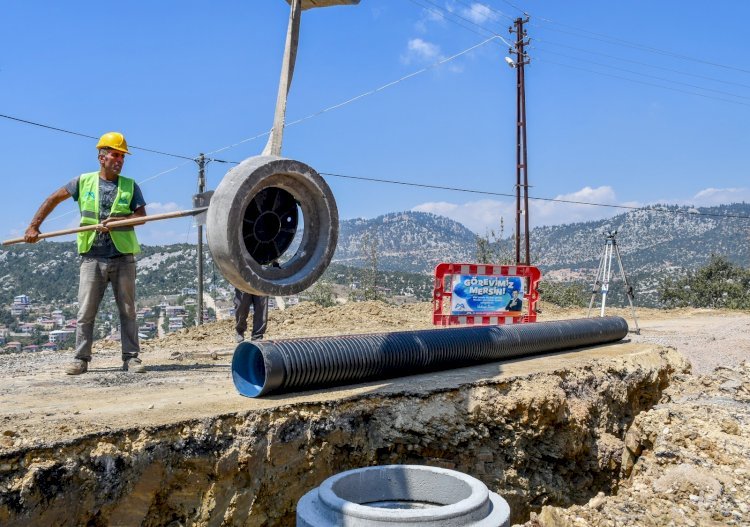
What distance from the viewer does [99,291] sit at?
686cm

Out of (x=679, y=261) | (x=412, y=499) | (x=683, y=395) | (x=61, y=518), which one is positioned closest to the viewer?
(x=61, y=518)

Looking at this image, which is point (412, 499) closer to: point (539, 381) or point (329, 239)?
point (329, 239)

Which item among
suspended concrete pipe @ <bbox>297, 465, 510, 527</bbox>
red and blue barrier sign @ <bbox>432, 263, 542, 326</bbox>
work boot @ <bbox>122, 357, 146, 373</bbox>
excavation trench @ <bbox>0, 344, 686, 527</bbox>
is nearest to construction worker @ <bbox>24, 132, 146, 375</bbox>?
work boot @ <bbox>122, 357, 146, 373</bbox>

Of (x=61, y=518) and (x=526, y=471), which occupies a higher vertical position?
(x=61, y=518)

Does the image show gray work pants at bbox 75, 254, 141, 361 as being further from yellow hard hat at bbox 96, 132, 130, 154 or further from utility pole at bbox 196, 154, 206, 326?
utility pole at bbox 196, 154, 206, 326

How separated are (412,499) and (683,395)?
582cm

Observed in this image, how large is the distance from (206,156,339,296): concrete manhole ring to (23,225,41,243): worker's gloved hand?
2.69m

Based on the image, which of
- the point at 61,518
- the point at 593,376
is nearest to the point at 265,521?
the point at 61,518

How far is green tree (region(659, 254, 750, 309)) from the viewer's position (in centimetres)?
3631

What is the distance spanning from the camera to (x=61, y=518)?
4105mm

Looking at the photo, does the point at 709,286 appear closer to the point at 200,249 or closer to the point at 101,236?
the point at 200,249

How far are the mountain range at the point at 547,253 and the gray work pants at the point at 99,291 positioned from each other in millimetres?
2504

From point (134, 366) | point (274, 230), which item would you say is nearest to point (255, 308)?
point (134, 366)

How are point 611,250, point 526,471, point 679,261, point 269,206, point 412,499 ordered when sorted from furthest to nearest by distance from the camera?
point 679,261, point 611,250, point 526,471, point 269,206, point 412,499
